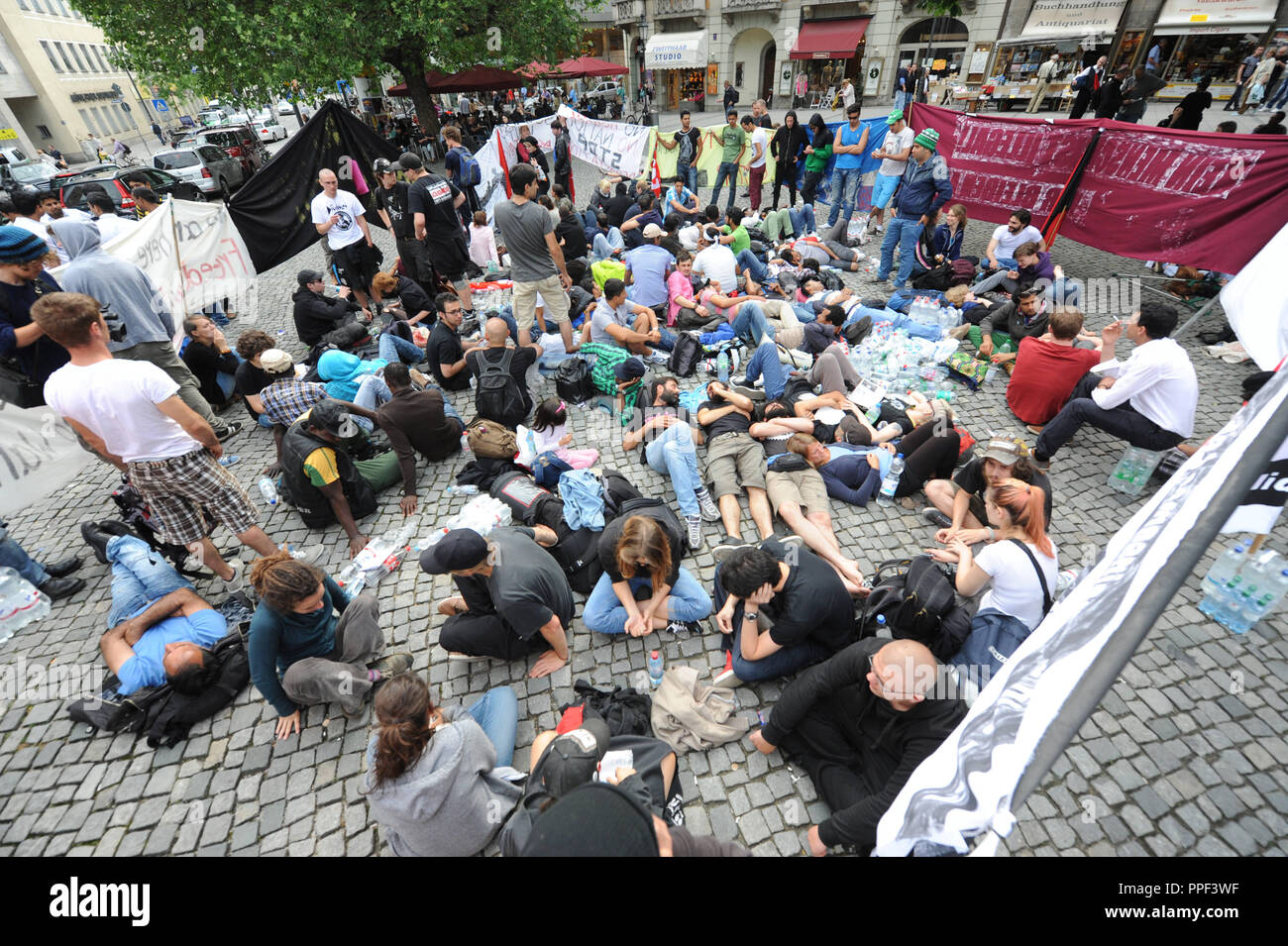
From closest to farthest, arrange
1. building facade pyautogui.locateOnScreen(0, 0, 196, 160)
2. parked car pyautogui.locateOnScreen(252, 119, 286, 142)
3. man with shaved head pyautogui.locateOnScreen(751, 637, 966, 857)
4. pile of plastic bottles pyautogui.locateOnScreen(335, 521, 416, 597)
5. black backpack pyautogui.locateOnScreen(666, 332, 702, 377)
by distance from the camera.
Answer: man with shaved head pyautogui.locateOnScreen(751, 637, 966, 857) < pile of plastic bottles pyautogui.locateOnScreen(335, 521, 416, 597) < black backpack pyautogui.locateOnScreen(666, 332, 702, 377) < building facade pyautogui.locateOnScreen(0, 0, 196, 160) < parked car pyautogui.locateOnScreen(252, 119, 286, 142)

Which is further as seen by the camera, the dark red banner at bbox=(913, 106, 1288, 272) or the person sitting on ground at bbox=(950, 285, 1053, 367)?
the person sitting on ground at bbox=(950, 285, 1053, 367)

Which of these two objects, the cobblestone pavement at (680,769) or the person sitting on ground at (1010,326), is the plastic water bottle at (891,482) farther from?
the person sitting on ground at (1010,326)

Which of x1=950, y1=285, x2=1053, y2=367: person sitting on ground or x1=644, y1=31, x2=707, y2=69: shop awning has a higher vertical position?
x1=644, y1=31, x2=707, y2=69: shop awning

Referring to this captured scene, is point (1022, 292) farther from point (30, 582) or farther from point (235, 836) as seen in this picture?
point (30, 582)

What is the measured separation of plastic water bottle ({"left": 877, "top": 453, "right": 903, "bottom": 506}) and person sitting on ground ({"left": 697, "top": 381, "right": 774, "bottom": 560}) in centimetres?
113

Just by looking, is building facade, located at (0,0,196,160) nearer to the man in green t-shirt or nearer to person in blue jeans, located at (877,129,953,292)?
the man in green t-shirt

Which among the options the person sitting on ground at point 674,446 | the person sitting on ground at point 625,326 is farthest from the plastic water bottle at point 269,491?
the person sitting on ground at point 625,326

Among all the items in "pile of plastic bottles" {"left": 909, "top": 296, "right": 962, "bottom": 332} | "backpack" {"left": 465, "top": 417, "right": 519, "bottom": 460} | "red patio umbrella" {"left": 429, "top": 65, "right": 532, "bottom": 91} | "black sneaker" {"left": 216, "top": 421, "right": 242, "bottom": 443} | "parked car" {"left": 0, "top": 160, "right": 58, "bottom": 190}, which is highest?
"red patio umbrella" {"left": 429, "top": 65, "right": 532, "bottom": 91}

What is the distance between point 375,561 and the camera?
15.6 feet

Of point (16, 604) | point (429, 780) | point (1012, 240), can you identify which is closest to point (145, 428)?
point (16, 604)

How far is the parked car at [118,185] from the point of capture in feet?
39.3

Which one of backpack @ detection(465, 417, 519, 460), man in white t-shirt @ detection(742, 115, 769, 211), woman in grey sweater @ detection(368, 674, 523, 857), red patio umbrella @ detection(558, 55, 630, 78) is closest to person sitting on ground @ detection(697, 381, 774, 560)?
backpack @ detection(465, 417, 519, 460)

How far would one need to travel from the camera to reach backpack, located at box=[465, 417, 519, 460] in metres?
5.37
